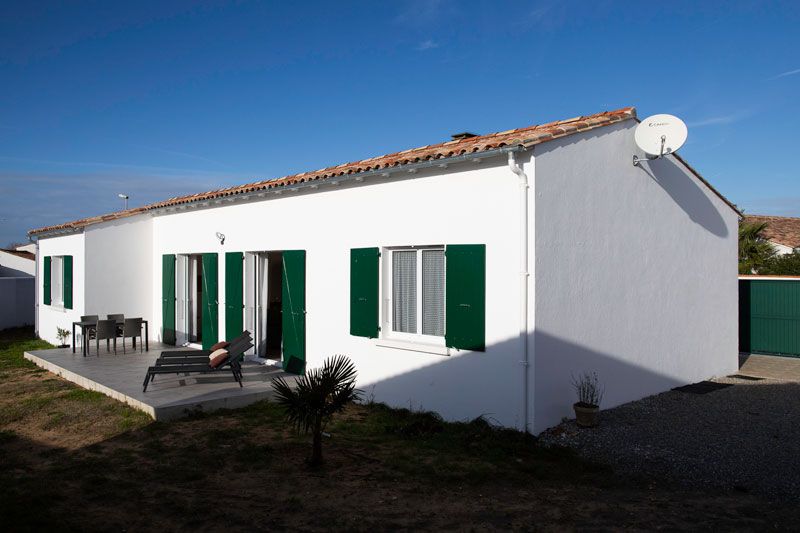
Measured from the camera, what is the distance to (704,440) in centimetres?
682

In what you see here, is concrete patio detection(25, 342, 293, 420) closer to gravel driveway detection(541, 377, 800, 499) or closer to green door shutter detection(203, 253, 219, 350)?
green door shutter detection(203, 253, 219, 350)

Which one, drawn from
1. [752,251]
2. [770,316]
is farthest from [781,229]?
[770,316]

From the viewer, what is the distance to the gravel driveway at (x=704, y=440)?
228 inches

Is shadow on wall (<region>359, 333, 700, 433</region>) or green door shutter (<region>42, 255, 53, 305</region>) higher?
green door shutter (<region>42, 255, 53, 305</region>)

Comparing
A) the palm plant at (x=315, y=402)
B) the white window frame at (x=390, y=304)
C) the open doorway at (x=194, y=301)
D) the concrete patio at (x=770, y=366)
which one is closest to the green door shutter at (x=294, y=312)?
the white window frame at (x=390, y=304)

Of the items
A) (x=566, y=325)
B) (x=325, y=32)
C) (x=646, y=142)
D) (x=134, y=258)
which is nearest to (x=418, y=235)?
(x=566, y=325)

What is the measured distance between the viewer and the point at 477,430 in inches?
275

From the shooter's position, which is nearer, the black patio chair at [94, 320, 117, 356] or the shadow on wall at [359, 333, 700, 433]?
the shadow on wall at [359, 333, 700, 433]

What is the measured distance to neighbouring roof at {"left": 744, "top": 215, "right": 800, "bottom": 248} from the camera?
74.3 feet

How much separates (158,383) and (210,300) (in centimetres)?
288

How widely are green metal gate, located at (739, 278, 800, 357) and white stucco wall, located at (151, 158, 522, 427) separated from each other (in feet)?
31.3

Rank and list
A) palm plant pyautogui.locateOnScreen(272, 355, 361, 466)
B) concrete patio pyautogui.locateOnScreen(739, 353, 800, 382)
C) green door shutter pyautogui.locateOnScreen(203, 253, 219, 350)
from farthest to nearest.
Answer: green door shutter pyautogui.locateOnScreen(203, 253, 219, 350) → concrete patio pyautogui.locateOnScreen(739, 353, 800, 382) → palm plant pyautogui.locateOnScreen(272, 355, 361, 466)

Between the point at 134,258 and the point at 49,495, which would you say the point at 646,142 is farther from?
the point at 134,258

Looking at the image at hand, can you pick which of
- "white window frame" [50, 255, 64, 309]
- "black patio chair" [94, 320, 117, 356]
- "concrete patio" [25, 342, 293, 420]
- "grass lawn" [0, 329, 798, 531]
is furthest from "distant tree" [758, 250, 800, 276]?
"white window frame" [50, 255, 64, 309]
